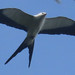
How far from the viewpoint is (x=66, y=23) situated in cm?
778

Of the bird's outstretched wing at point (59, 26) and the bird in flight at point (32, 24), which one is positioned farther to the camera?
the bird's outstretched wing at point (59, 26)

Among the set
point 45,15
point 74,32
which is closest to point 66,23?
point 74,32

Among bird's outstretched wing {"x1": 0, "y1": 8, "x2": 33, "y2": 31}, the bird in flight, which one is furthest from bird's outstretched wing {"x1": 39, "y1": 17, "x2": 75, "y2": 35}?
bird's outstretched wing {"x1": 0, "y1": 8, "x2": 33, "y2": 31}

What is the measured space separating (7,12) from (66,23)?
2.44m

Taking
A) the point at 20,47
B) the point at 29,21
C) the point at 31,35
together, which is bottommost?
the point at 20,47

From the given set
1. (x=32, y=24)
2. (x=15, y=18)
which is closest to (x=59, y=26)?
(x=32, y=24)

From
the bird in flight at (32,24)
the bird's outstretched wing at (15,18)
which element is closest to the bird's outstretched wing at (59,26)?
the bird in flight at (32,24)

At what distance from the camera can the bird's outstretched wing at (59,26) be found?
7516 millimetres

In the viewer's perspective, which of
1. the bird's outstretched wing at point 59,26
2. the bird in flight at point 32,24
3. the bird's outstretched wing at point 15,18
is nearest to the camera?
the bird in flight at point 32,24

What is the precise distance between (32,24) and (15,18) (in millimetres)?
832

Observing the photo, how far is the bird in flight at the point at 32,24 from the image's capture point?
6820 mm

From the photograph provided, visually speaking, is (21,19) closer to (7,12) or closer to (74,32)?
(7,12)

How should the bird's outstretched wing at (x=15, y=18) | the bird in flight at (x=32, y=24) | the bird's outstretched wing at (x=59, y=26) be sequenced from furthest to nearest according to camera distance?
the bird's outstretched wing at (x=59, y=26) → the bird's outstretched wing at (x=15, y=18) → the bird in flight at (x=32, y=24)

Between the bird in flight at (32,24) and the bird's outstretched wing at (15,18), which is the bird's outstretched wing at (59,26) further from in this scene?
the bird's outstretched wing at (15,18)
